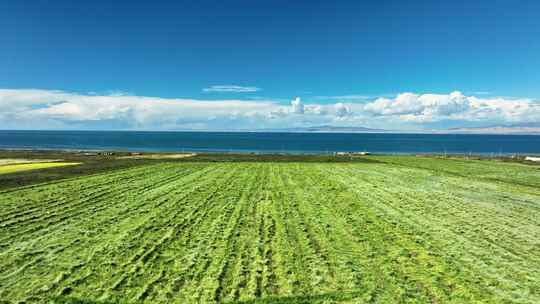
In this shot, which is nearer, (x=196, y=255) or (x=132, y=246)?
(x=196, y=255)

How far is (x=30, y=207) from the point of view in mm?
15914

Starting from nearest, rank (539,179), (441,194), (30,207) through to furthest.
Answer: (30,207) < (441,194) < (539,179)

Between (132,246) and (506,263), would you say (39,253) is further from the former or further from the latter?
(506,263)

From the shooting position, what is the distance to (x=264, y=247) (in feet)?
36.3

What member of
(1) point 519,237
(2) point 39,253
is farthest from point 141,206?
(1) point 519,237

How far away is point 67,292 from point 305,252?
6.82 m

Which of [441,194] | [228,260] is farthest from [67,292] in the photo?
[441,194]

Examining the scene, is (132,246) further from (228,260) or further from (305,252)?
(305,252)

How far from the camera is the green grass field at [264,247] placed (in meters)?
8.05

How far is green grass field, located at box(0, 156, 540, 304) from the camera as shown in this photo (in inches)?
317

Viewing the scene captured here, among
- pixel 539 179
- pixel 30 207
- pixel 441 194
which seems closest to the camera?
pixel 30 207

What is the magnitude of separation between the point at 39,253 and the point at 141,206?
671cm

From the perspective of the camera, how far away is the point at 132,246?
11.0m

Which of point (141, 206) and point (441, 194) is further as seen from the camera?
point (441, 194)
